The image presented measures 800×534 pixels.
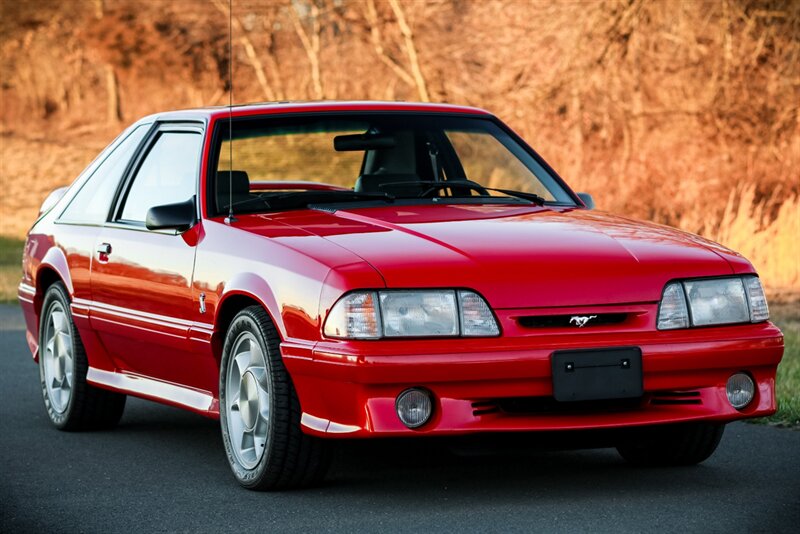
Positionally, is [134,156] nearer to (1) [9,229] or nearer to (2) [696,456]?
(2) [696,456]

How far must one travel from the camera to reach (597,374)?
5.52 meters

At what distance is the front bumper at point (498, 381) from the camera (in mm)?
5406

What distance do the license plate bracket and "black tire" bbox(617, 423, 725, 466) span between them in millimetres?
790

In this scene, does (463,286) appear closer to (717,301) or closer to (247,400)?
(717,301)

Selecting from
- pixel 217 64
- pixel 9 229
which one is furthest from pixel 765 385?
pixel 217 64

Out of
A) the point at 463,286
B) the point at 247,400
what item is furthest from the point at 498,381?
the point at 247,400

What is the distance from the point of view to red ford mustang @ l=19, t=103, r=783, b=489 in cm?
547

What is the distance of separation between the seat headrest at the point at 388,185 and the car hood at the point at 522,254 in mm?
466

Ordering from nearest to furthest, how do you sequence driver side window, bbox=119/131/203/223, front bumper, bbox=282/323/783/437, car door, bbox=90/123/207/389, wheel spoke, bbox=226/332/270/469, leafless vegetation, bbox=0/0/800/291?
front bumper, bbox=282/323/783/437 < wheel spoke, bbox=226/332/270/469 < car door, bbox=90/123/207/389 < driver side window, bbox=119/131/203/223 < leafless vegetation, bbox=0/0/800/291

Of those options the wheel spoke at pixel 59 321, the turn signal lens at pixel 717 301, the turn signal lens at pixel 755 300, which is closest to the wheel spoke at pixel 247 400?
the turn signal lens at pixel 717 301

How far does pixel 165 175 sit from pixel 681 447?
2.72m

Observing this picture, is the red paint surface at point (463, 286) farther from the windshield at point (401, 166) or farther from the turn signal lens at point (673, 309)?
the windshield at point (401, 166)

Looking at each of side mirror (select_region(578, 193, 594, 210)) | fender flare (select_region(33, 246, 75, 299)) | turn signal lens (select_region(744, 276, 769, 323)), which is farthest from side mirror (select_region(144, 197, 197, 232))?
turn signal lens (select_region(744, 276, 769, 323))

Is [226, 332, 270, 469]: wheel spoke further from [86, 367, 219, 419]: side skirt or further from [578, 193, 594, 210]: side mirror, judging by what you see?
[578, 193, 594, 210]: side mirror
